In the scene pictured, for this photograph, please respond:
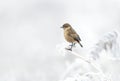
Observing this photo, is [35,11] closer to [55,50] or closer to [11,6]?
[11,6]

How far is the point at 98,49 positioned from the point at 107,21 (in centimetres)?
25

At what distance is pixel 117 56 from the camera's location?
2775 millimetres

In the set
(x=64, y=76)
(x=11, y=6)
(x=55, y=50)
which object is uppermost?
(x=11, y=6)

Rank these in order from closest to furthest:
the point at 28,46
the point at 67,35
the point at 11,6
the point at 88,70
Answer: the point at 67,35 < the point at 88,70 < the point at 28,46 < the point at 11,6

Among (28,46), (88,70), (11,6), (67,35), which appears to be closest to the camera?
(67,35)

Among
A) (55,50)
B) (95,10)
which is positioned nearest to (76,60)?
(55,50)

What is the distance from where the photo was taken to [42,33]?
9.46 ft

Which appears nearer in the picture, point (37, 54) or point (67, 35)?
point (67, 35)

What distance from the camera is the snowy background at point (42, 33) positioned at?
271 cm

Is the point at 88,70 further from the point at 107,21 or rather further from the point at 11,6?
the point at 11,6

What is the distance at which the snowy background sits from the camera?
271 centimetres

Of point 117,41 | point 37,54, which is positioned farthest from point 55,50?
point 117,41

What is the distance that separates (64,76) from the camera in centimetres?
269

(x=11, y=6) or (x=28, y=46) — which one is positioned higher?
(x=11, y=6)
